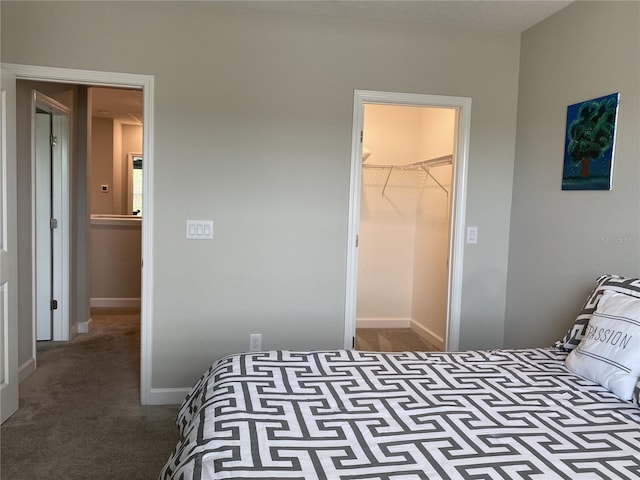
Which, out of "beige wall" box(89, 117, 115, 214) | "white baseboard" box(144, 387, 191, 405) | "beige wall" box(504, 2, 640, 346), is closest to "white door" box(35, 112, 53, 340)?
"white baseboard" box(144, 387, 191, 405)

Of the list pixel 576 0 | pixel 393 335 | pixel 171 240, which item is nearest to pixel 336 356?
pixel 171 240

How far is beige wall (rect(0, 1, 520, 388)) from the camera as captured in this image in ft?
9.90

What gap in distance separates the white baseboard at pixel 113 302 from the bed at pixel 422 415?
411cm

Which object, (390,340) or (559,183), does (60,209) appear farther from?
(559,183)

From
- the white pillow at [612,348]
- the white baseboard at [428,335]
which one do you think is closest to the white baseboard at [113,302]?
the white baseboard at [428,335]

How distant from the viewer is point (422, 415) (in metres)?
1.61

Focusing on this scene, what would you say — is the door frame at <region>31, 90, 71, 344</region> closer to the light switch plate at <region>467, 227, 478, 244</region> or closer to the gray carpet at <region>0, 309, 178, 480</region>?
the gray carpet at <region>0, 309, 178, 480</region>

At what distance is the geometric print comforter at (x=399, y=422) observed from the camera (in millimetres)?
1298

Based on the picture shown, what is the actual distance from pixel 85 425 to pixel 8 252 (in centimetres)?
106

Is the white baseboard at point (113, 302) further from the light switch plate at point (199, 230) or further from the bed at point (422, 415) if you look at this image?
the bed at point (422, 415)

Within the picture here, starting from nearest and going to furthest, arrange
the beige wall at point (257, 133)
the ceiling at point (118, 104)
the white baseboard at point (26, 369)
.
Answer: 1. the beige wall at point (257, 133)
2. the white baseboard at point (26, 369)
3. the ceiling at point (118, 104)

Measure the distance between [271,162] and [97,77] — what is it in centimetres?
112

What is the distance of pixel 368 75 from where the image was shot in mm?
3256

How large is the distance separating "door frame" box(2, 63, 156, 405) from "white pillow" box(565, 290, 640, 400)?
235 cm
